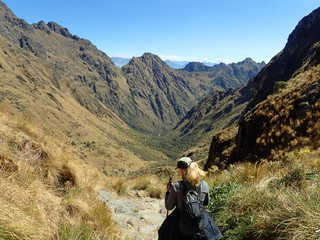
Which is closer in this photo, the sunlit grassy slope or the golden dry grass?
the golden dry grass

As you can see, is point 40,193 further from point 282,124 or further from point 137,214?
point 282,124

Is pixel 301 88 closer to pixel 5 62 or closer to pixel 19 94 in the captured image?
pixel 19 94

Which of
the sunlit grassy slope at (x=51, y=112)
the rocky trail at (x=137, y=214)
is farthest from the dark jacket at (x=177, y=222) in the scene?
the sunlit grassy slope at (x=51, y=112)

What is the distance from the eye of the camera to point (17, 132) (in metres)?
5.34

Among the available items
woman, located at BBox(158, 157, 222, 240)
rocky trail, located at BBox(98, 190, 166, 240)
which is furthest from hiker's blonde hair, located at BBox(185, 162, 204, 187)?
rocky trail, located at BBox(98, 190, 166, 240)

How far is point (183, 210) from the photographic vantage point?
3215 mm

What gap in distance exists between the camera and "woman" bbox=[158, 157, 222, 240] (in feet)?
10.6

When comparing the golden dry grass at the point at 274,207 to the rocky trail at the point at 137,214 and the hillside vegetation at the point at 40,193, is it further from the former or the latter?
the hillside vegetation at the point at 40,193

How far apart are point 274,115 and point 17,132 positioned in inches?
464

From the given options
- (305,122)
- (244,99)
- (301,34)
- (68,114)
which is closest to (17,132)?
(305,122)

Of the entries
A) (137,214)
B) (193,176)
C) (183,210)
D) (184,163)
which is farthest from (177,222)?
(137,214)

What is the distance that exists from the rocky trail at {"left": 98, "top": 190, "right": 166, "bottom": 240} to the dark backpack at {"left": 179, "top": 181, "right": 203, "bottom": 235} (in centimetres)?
224

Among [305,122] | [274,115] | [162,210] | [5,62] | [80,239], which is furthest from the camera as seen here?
[5,62]

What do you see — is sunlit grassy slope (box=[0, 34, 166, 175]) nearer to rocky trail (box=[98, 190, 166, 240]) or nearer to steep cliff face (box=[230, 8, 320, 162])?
steep cliff face (box=[230, 8, 320, 162])
